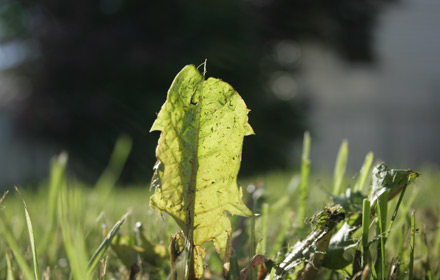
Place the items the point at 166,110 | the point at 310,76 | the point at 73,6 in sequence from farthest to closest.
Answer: the point at 310,76 < the point at 73,6 < the point at 166,110

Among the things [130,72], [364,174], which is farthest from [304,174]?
[130,72]

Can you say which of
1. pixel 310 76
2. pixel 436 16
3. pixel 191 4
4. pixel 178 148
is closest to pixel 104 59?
pixel 191 4

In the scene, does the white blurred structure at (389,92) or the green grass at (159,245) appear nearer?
the green grass at (159,245)

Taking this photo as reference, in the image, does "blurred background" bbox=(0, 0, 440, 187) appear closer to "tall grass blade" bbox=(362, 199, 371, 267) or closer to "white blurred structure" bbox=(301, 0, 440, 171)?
"white blurred structure" bbox=(301, 0, 440, 171)

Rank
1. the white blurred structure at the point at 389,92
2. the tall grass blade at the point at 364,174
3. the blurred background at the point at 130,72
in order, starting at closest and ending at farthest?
the tall grass blade at the point at 364,174 < the blurred background at the point at 130,72 < the white blurred structure at the point at 389,92

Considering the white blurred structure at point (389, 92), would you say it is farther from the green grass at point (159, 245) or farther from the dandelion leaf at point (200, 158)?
the dandelion leaf at point (200, 158)

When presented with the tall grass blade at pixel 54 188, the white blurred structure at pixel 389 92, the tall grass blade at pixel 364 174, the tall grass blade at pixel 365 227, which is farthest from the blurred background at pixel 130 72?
the tall grass blade at pixel 365 227

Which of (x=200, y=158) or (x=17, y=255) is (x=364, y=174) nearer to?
(x=200, y=158)

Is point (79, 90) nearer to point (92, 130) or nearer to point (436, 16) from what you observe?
point (92, 130)
